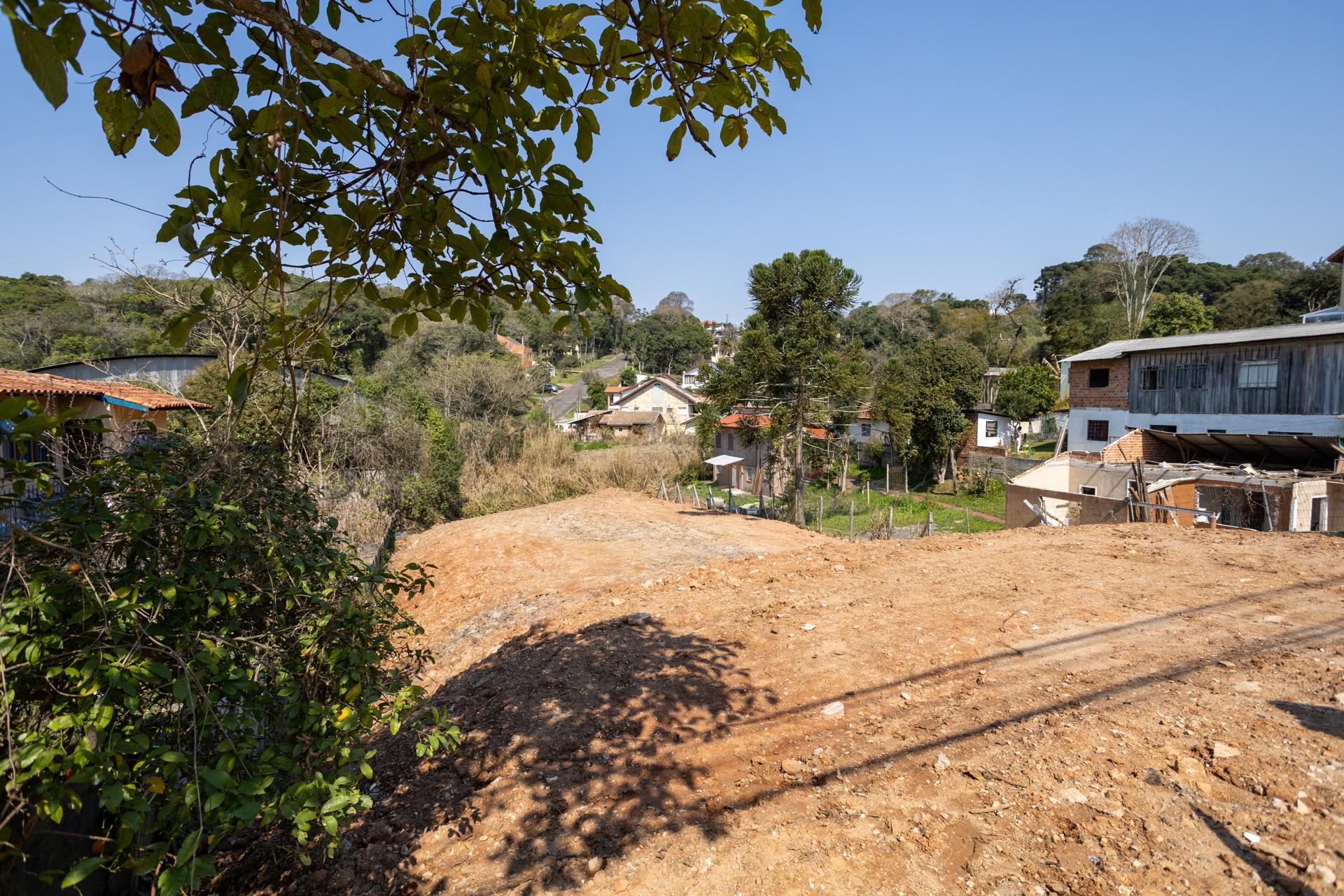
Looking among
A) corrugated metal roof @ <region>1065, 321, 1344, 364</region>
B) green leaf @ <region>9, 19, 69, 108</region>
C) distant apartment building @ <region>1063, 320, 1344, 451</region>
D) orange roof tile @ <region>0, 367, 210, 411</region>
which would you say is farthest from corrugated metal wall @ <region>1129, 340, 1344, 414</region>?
orange roof tile @ <region>0, 367, 210, 411</region>

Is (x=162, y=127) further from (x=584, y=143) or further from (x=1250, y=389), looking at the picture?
(x=1250, y=389)

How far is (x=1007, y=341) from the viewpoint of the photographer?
4406 cm

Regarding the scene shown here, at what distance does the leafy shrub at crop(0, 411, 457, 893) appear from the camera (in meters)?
1.57

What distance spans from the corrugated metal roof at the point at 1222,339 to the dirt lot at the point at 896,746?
1562cm

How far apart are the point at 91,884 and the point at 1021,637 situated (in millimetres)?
4976

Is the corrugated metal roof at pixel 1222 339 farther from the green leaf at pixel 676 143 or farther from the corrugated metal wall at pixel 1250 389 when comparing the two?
the green leaf at pixel 676 143

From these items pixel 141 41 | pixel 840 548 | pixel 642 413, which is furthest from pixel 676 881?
pixel 642 413

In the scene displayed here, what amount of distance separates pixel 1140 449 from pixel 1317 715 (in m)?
14.4

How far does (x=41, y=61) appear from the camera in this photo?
3.26ft

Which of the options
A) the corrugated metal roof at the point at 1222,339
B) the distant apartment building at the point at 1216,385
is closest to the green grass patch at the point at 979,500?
the distant apartment building at the point at 1216,385

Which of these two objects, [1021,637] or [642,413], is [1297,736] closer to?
[1021,637]

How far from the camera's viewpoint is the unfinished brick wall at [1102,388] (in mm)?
21984

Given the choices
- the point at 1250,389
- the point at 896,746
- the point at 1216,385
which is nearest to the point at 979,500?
the point at 1216,385

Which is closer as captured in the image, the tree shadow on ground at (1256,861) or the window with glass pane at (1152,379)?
the tree shadow on ground at (1256,861)
